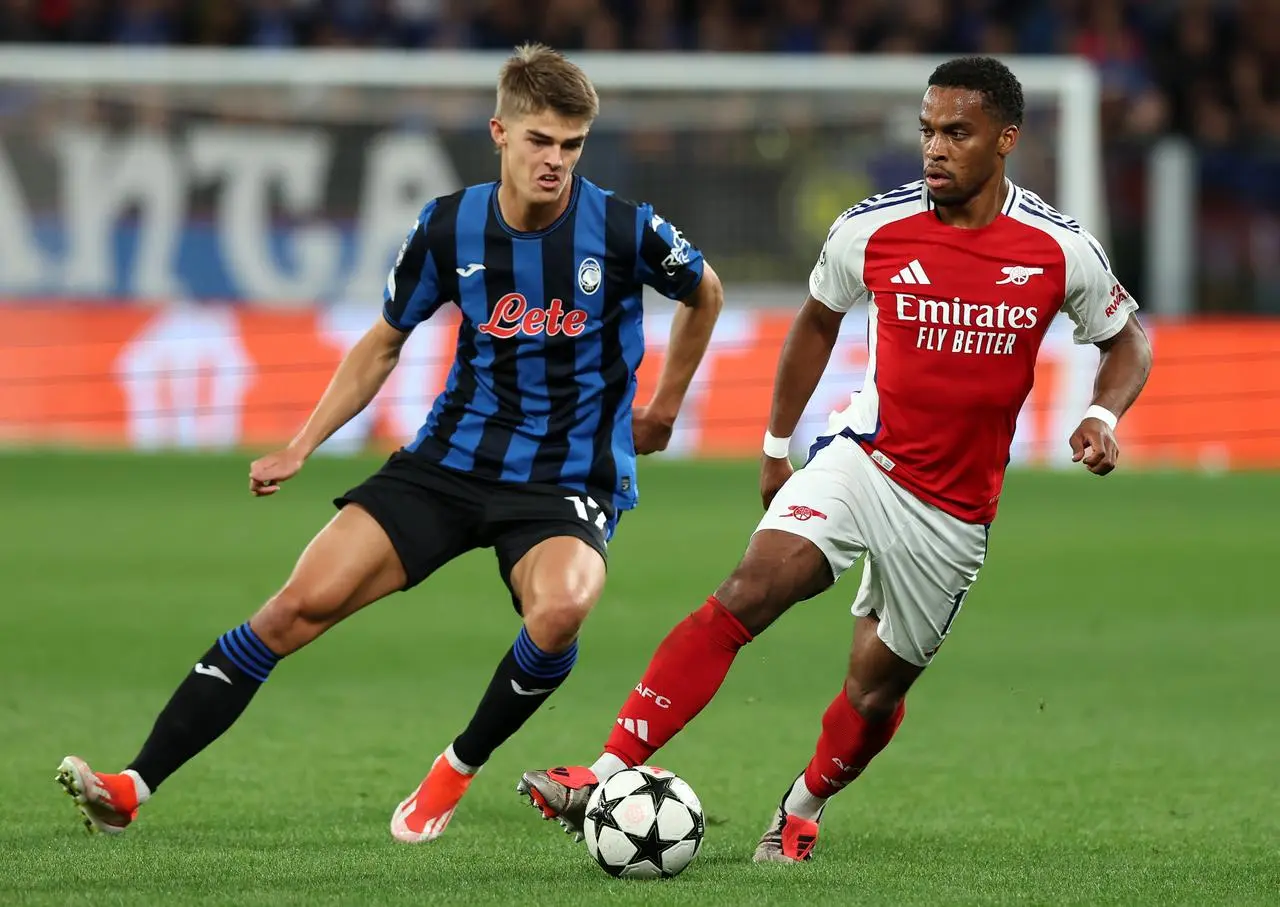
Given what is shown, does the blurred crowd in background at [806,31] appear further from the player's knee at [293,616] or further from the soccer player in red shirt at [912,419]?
the player's knee at [293,616]

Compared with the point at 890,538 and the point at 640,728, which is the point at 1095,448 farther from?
the point at 640,728

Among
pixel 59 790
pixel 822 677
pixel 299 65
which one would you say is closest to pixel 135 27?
pixel 299 65

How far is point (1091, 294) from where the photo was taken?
5250 mm

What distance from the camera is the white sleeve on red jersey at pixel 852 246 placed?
17.2 ft

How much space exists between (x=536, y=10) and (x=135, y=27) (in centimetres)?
356

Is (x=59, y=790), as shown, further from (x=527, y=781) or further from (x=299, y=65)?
(x=299, y=65)

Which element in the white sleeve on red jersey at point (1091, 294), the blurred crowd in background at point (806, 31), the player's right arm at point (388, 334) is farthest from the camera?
the blurred crowd in background at point (806, 31)

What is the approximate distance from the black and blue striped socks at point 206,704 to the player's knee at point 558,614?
67 centimetres

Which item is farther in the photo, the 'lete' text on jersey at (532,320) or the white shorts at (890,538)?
the 'lete' text on jersey at (532,320)

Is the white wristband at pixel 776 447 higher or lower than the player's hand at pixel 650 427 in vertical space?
higher

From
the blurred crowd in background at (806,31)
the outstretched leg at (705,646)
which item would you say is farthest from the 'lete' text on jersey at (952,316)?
the blurred crowd in background at (806,31)

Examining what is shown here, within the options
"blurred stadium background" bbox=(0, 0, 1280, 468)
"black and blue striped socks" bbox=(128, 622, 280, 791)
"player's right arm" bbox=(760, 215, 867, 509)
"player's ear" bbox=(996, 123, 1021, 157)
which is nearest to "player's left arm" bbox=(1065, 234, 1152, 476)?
"player's ear" bbox=(996, 123, 1021, 157)

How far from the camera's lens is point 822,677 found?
8312 mm

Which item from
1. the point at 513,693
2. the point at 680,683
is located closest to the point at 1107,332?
the point at 680,683
